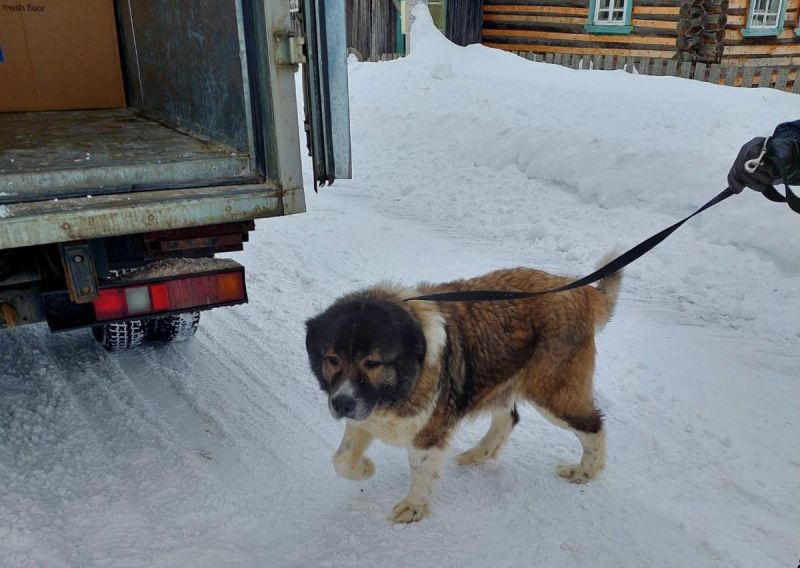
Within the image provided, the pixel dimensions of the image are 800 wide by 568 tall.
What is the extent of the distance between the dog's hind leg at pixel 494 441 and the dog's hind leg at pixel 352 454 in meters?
0.68

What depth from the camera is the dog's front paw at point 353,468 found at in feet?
10.3

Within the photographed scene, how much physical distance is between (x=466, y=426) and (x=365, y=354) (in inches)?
56.9

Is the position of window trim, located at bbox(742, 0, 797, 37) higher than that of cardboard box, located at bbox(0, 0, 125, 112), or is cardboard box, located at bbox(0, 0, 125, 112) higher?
window trim, located at bbox(742, 0, 797, 37)

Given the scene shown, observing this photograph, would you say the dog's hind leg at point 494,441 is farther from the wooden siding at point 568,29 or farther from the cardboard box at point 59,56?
the wooden siding at point 568,29

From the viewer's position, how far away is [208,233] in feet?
10.4

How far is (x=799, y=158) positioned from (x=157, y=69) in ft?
13.7

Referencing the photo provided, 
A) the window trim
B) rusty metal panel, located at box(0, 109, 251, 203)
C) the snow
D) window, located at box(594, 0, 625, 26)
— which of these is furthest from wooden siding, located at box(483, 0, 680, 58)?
rusty metal panel, located at box(0, 109, 251, 203)

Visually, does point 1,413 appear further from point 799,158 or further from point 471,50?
point 471,50

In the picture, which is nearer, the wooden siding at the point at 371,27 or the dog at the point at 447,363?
the dog at the point at 447,363

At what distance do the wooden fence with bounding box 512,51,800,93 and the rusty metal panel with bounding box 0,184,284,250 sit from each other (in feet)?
35.5

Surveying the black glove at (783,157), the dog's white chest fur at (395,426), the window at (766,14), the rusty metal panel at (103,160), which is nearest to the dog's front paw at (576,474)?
the dog's white chest fur at (395,426)

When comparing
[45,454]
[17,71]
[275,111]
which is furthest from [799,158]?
[17,71]

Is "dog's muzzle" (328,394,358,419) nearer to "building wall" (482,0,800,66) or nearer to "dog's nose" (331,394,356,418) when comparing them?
"dog's nose" (331,394,356,418)

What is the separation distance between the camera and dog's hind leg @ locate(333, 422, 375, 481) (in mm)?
3119
